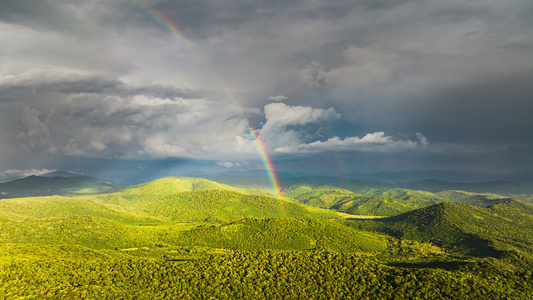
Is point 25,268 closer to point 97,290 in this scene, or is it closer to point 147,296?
point 97,290

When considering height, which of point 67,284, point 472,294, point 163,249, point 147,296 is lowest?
point 163,249

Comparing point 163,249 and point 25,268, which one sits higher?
point 25,268

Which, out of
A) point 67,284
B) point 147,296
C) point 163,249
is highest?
point 67,284

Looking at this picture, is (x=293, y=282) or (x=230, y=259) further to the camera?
(x=230, y=259)

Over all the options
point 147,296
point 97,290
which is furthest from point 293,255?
point 97,290

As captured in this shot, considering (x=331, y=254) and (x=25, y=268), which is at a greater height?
(x=25, y=268)

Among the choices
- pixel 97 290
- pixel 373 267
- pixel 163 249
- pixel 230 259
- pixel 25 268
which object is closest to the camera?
pixel 97 290

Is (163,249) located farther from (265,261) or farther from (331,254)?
(331,254)

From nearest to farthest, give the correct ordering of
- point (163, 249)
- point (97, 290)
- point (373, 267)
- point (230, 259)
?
1. point (97, 290)
2. point (373, 267)
3. point (230, 259)
4. point (163, 249)

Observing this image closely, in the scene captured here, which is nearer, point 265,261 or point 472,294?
point 472,294

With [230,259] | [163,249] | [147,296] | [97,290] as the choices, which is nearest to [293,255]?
[230,259]
